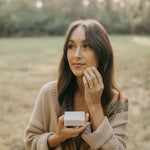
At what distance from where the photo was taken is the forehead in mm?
1851

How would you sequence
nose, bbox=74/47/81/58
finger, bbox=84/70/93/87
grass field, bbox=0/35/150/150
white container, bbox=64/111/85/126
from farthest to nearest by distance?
grass field, bbox=0/35/150/150 < nose, bbox=74/47/81/58 < finger, bbox=84/70/93/87 < white container, bbox=64/111/85/126

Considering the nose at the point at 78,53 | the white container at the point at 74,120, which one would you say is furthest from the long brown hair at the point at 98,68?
the white container at the point at 74,120

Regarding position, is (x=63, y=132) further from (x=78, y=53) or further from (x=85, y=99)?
(x=78, y=53)

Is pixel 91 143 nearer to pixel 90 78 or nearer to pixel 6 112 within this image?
pixel 90 78

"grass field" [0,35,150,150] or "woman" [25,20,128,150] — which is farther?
"grass field" [0,35,150,150]

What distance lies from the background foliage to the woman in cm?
2951

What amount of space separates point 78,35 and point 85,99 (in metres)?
0.53

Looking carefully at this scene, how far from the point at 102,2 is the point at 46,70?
30.8 meters

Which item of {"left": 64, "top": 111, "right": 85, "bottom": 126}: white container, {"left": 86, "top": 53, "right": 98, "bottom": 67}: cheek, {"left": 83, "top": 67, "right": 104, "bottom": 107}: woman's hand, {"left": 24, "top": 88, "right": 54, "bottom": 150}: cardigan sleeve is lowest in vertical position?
{"left": 24, "top": 88, "right": 54, "bottom": 150}: cardigan sleeve

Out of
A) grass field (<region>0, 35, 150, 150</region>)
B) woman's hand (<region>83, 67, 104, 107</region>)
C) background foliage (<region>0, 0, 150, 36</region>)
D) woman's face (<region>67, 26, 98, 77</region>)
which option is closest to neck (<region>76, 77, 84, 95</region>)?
woman's face (<region>67, 26, 98, 77</region>)

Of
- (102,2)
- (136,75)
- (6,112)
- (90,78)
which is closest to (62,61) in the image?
(90,78)

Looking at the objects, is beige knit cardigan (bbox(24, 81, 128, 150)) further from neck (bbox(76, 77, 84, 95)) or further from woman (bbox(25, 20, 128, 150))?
neck (bbox(76, 77, 84, 95))

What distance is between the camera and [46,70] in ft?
30.8

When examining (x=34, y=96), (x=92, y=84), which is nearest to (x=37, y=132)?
(x=92, y=84)
